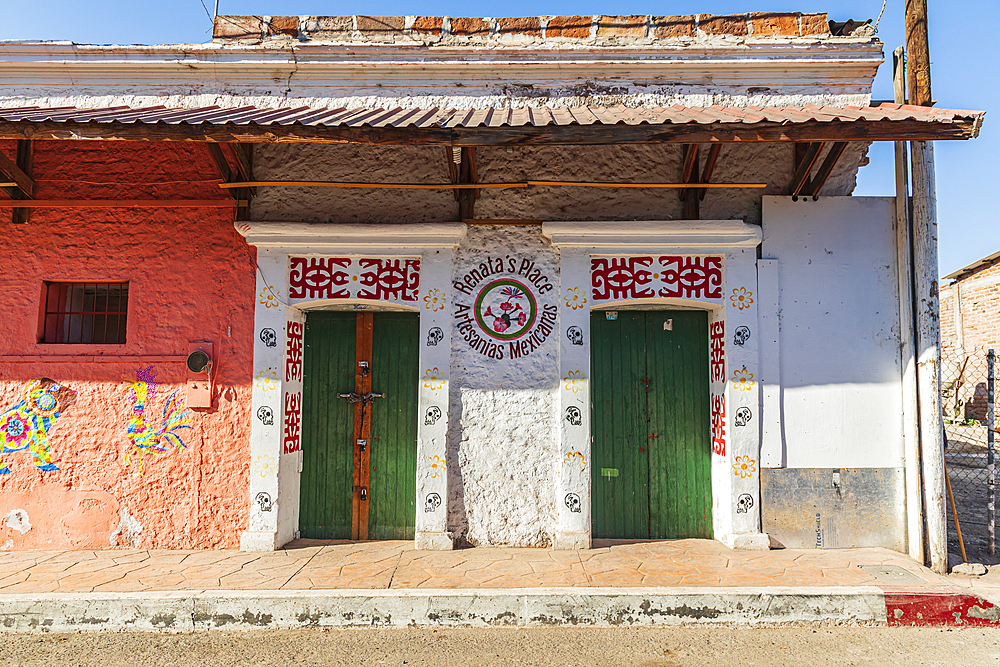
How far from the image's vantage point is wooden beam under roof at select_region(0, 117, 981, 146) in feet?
14.4

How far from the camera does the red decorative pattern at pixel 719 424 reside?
552 centimetres

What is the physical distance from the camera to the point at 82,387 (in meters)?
5.50

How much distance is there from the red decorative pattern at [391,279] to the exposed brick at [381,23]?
252 centimetres

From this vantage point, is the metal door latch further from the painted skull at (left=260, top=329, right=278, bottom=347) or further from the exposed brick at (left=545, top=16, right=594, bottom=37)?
the exposed brick at (left=545, top=16, right=594, bottom=37)

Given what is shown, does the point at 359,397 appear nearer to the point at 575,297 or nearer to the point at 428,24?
the point at 575,297

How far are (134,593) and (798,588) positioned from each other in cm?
487

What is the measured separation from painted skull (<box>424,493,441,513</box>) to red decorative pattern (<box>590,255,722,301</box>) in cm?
236

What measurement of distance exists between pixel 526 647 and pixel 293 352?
340cm

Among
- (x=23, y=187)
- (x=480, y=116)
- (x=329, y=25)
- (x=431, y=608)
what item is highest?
(x=329, y=25)

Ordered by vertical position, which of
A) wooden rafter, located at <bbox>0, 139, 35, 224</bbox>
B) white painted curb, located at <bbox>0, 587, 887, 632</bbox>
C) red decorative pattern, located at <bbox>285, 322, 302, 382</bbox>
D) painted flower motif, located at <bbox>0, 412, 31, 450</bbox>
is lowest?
white painted curb, located at <bbox>0, 587, 887, 632</bbox>

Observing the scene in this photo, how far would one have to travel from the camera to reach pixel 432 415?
5473mm

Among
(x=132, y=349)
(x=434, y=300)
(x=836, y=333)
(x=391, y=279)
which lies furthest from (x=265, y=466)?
(x=836, y=333)

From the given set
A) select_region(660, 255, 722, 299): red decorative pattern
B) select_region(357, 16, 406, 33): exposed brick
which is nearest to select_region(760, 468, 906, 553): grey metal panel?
select_region(660, 255, 722, 299): red decorative pattern

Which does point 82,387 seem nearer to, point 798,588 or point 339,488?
point 339,488
